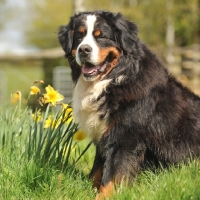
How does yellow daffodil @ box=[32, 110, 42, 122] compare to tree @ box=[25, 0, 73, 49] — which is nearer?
yellow daffodil @ box=[32, 110, 42, 122]

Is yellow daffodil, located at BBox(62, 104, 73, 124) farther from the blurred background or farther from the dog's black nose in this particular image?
the blurred background

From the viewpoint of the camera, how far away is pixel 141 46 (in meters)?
4.32

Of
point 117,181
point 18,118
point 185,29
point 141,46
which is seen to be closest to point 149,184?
point 117,181

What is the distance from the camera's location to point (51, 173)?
3963 mm

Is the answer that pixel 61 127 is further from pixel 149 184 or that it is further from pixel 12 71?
pixel 12 71

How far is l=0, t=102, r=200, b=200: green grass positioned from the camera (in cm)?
354

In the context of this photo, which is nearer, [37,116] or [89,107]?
[89,107]

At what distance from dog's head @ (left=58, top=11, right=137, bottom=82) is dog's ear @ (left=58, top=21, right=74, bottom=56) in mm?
115

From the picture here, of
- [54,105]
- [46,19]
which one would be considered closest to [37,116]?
[54,105]

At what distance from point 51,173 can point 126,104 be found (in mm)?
946

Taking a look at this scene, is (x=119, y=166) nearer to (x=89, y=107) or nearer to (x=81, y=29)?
(x=89, y=107)

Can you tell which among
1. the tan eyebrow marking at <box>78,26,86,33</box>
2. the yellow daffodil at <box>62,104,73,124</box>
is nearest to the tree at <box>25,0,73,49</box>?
the yellow daffodil at <box>62,104,73,124</box>

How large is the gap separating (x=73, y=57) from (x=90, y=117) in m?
0.65

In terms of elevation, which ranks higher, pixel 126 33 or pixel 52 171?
pixel 126 33
